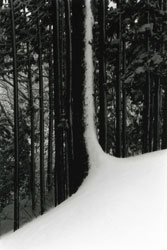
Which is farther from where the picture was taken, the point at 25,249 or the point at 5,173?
the point at 5,173

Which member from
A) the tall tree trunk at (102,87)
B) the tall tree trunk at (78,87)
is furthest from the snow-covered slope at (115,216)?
the tall tree trunk at (102,87)

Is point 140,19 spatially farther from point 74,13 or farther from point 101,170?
point 101,170

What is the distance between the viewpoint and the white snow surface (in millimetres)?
3607

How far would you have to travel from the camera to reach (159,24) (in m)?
14.8

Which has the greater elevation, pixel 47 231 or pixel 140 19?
pixel 140 19

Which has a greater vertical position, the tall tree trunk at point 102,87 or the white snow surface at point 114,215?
the tall tree trunk at point 102,87

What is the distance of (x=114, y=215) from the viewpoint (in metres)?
4.15

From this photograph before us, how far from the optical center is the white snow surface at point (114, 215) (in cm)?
361

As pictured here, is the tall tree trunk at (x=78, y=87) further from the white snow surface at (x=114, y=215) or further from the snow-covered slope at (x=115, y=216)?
the snow-covered slope at (x=115, y=216)

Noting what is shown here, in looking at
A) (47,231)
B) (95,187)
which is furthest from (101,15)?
(47,231)

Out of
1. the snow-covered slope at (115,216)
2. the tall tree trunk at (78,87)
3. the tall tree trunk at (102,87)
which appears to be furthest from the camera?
the tall tree trunk at (102,87)

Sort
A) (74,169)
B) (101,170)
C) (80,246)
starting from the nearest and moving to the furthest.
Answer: (80,246)
(101,170)
(74,169)

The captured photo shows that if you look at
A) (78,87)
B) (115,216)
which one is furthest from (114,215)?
(78,87)

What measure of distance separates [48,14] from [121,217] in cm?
1302
